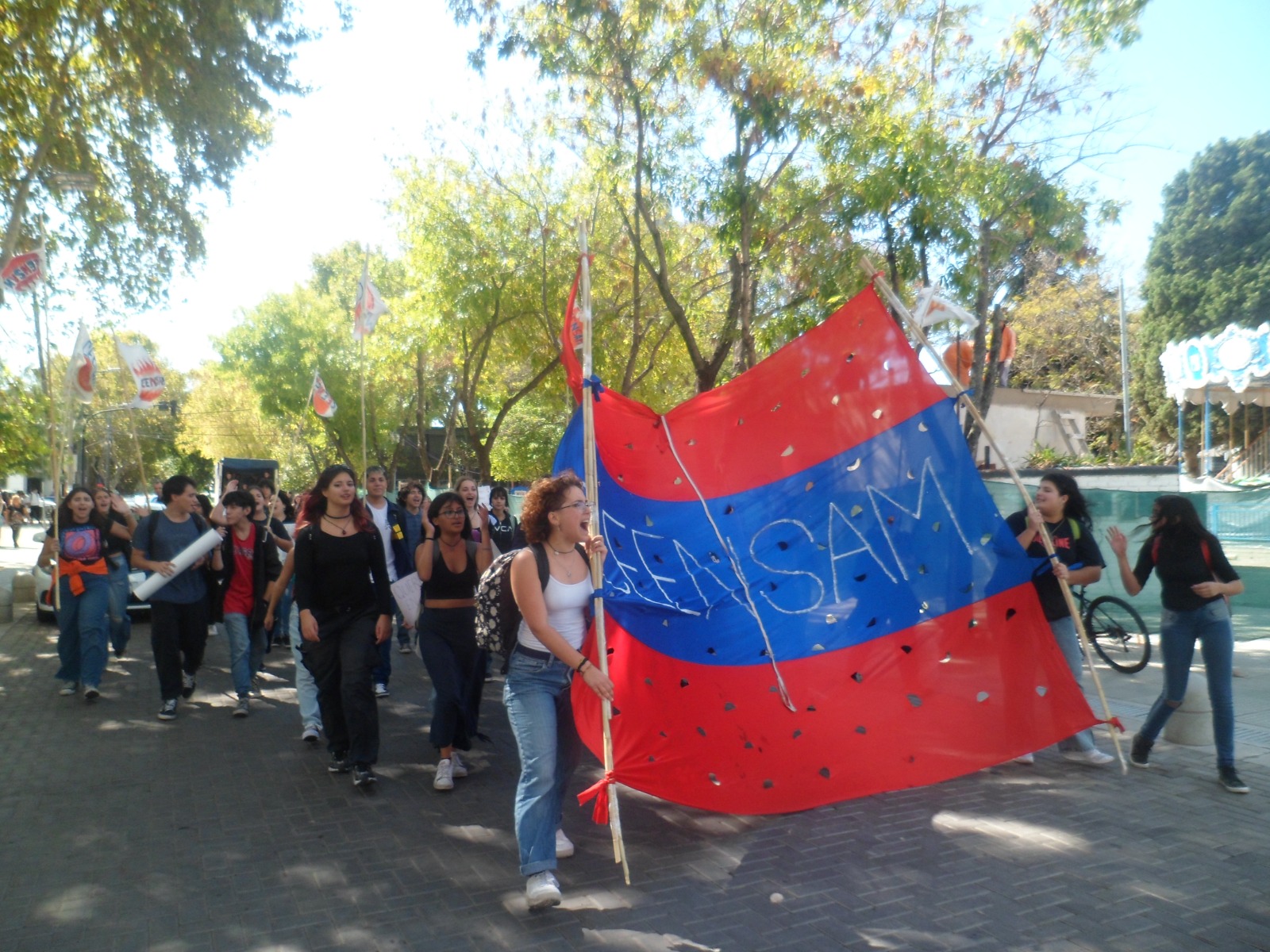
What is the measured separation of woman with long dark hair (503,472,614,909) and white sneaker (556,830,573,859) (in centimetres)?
41

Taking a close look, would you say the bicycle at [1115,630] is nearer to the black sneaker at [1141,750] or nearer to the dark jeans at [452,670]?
the black sneaker at [1141,750]

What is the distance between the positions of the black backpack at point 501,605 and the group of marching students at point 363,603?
19mm

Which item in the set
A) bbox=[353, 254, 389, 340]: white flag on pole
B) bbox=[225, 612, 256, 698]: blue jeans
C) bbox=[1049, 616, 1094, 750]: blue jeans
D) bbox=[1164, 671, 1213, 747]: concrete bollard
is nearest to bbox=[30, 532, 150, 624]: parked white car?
bbox=[353, 254, 389, 340]: white flag on pole

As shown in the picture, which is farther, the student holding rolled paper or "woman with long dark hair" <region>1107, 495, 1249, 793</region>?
the student holding rolled paper

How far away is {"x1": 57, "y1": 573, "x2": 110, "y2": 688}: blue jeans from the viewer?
8.22 metres

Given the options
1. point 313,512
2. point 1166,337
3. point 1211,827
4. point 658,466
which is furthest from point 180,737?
point 1166,337

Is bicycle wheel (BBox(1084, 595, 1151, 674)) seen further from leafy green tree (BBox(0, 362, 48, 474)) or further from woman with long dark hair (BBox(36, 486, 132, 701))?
leafy green tree (BBox(0, 362, 48, 474))

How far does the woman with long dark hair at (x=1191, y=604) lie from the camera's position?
5512 millimetres

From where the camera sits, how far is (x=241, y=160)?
14.4 metres

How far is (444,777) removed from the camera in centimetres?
584

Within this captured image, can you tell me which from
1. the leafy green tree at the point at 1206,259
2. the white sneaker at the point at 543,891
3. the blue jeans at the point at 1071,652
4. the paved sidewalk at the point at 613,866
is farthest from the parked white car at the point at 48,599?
the leafy green tree at the point at 1206,259

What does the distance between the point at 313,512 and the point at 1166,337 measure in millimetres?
38749

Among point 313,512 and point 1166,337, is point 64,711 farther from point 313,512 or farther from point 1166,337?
point 1166,337

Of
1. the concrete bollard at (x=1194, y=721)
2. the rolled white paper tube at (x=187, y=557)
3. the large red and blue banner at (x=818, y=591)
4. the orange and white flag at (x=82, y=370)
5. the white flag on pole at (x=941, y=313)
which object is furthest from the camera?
the orange and white flag at (x=82, y=370)
